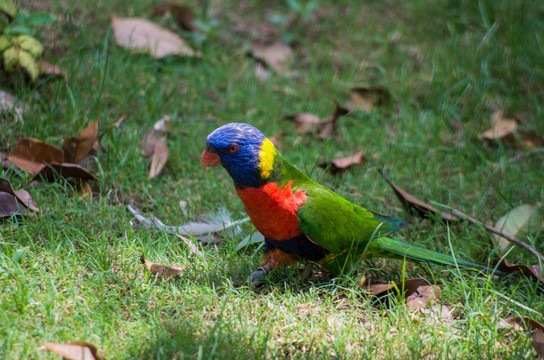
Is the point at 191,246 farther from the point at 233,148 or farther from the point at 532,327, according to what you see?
the point at 532,327

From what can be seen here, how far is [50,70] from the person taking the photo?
3.80 m

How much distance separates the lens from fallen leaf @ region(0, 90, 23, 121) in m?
3.45

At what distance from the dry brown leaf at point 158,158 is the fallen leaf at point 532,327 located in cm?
214

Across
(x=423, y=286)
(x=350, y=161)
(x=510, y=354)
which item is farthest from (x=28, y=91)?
(x=510, y=354)

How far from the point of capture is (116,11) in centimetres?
464

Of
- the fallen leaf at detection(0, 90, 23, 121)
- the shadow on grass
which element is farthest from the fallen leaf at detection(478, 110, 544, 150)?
the fallen leaf at detection(0, 90, 23, 121)

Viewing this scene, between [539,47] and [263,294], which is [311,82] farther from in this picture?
[263,294]

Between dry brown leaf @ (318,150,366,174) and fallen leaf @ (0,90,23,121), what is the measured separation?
1960mm

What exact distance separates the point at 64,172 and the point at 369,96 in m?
2.51

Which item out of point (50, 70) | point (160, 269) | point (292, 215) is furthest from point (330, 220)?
point (50, 70)

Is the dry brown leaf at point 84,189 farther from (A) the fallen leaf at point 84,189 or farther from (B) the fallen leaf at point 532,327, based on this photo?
(B) the fallen leaf at point 532,327


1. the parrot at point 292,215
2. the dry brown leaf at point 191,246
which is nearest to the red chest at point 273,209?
the parrot at point 292,215

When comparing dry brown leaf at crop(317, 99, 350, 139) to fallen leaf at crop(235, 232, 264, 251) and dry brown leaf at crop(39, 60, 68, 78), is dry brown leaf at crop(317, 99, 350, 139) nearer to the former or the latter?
fallen leaf at crop(235, 232, 264, 251)

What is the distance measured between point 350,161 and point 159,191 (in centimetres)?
127
